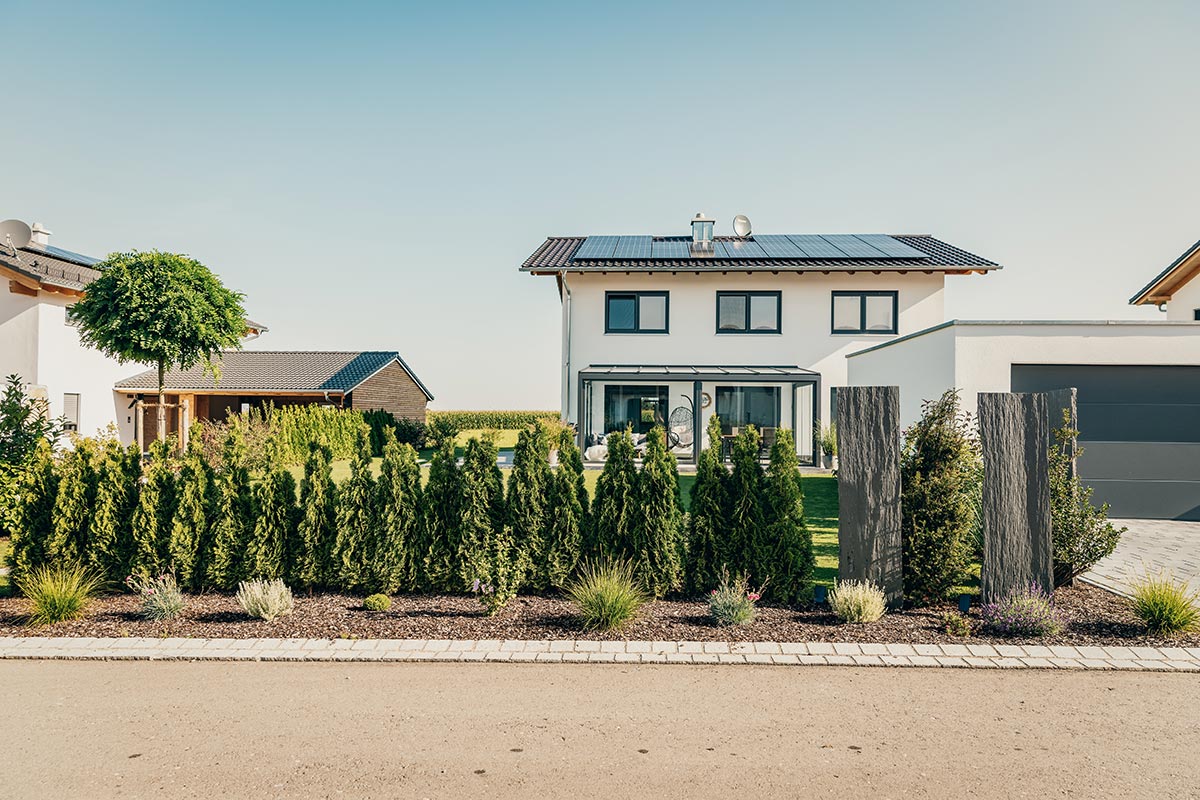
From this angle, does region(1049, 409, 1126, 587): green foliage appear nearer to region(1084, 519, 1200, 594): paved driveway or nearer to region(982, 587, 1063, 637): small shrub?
region(1084, 519, 1200, 594): paved driveway

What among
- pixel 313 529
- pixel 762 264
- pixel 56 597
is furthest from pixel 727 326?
pixel 56 597

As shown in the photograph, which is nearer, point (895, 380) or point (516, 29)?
point (516, 29)

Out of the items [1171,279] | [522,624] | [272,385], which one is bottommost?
[522,624]

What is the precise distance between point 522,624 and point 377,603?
1275mm

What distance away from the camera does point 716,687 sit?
5160 millimetres

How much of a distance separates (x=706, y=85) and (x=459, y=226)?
6.23m

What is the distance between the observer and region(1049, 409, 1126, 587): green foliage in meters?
7.22

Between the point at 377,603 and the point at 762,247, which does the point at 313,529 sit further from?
the point at 762,247

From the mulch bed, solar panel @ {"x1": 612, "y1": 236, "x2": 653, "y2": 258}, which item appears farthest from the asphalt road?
solar panel @ {"x1": 612, "y1": 236, "x2": 653, "y2": 258}

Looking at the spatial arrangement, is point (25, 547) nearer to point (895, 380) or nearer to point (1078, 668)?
point (1078, 668)

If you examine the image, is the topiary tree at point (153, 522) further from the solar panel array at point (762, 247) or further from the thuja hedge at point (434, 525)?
the solar panel array at point (762, 247)

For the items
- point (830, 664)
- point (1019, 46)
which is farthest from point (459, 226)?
point (830, 664)

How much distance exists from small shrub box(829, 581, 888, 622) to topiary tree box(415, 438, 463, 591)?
331 cm

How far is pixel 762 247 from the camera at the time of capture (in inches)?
974
